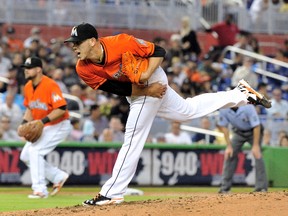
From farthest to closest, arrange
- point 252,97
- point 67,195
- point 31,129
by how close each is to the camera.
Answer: point 67,195
point 31,129
point 252,97

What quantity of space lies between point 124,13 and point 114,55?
611 inches

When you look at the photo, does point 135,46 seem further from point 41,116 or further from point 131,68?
point 41,116

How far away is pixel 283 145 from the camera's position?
19.0m

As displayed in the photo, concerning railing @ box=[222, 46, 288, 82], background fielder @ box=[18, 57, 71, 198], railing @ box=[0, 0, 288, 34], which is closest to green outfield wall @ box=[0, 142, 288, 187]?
background fielder @ box=[18, 57, 71, 198]

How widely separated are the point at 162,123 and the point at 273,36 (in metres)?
9.38

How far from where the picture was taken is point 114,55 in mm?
9992

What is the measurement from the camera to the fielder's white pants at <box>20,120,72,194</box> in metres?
13.8

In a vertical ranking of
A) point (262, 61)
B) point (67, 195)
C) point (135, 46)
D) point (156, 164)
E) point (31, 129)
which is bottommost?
point (67, 195)

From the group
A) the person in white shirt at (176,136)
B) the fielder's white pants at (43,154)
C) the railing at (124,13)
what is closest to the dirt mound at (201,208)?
the fielder's white pants at (43,154)

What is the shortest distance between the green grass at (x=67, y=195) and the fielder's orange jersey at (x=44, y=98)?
1.35 meters

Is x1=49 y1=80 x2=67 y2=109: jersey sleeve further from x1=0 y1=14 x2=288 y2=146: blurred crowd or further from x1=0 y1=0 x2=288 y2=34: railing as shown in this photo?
x1=0 y1=0 x2=288 y2=34: railing

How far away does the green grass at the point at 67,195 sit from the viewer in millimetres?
12266

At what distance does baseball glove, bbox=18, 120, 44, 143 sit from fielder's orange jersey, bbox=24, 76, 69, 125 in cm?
35

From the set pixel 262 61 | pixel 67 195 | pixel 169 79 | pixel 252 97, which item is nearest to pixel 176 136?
pixel 169 79
